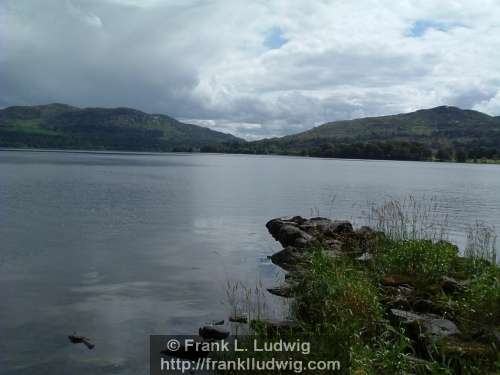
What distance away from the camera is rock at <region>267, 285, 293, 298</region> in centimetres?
1833

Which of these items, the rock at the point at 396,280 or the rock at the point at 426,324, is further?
the rock at the point at 396,280

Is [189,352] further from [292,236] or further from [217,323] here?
[292,236]

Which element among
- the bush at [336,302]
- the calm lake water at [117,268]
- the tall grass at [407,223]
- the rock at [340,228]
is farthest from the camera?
the rock at [340,228]

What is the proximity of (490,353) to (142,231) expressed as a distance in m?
26.3

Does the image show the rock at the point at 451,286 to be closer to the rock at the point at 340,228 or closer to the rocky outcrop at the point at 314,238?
the rocky outcrop at the point at 314,238

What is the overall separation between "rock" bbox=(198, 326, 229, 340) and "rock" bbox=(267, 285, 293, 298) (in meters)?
4.63

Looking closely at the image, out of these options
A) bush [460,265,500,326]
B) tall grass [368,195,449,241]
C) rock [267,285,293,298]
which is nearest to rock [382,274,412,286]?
bush [460,265,500,326]

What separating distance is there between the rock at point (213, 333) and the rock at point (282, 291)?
4.63 m

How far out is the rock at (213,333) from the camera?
1398 centimetres

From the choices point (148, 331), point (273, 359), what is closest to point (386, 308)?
point (273, 359)

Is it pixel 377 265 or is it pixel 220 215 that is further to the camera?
pixel 220 215

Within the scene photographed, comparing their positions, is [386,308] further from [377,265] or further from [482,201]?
[482,201]

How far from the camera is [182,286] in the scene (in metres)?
20.0

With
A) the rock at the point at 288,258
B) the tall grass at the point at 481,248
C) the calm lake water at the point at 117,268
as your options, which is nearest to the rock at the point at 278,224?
the calm lake water at the point at 117,268
